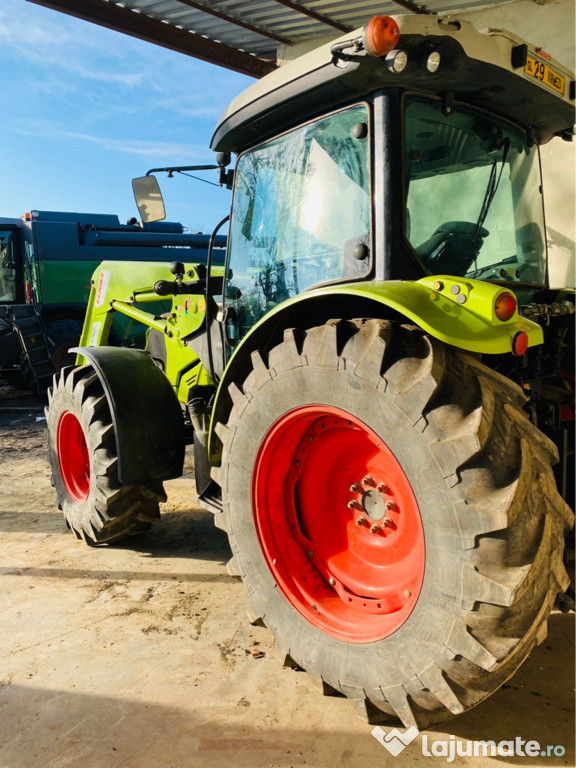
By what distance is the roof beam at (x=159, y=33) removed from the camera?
6766mm

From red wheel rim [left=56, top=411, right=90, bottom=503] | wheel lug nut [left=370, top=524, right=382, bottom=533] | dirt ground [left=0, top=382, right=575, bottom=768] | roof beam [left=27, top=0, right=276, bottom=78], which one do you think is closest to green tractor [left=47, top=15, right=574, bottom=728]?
wheel lug nut [left=370, top=524, right=382, bottom=533]

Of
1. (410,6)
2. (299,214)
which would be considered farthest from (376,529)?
(410,6)

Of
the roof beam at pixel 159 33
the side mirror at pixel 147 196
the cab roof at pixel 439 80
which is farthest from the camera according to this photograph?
the roof beam at pixel 159 33

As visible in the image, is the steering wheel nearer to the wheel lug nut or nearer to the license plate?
the license plate

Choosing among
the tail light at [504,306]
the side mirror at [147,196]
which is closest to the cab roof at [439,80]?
the side mirror at [147,196]

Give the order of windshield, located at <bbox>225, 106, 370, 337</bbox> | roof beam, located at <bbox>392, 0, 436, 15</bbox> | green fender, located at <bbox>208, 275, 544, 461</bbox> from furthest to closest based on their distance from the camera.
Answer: roof beam, located at <bbox>392, 0, 436, 15</bbox>
windshield, located at <bbox>225, 106, 370, 337</bbox>
green fender, located at <bbox>208, 275, 544, 461</bbox>

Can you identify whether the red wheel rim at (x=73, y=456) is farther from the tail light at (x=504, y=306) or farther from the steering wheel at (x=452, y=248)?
the tail light at (x=504, y=306)

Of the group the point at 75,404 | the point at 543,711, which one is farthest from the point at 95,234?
the point at 543,711

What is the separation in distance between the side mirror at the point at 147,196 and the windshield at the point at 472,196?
1.59 meters

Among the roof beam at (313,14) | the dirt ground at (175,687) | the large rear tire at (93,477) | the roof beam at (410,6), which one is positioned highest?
the roof beam at (313,14)

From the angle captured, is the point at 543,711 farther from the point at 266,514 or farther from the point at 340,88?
the point at 340,88

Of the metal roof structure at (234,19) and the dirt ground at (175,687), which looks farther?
the metal roof structure at (234,19)

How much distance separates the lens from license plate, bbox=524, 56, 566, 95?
2387 millimetres
